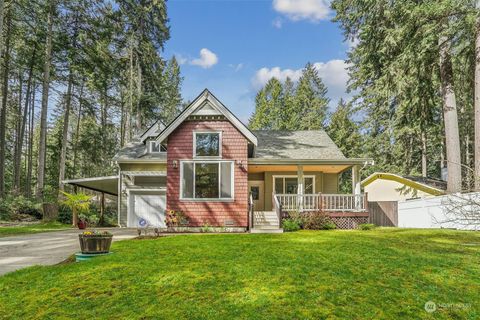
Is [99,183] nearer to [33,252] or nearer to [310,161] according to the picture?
[33,252]

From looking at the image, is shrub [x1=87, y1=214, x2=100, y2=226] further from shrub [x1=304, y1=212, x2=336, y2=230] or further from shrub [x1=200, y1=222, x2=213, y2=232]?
shrub [x1=304, y1=212, x2=336, y2=230]

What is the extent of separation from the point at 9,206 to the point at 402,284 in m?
21.4

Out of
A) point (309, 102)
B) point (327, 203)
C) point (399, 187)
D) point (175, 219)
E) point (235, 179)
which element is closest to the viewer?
point (175, 219)

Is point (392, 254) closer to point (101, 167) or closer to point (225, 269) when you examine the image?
point (225, 269)

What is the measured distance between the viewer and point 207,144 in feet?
45.5

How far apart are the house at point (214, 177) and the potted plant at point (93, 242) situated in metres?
5.93

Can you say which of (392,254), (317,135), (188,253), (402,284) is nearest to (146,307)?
(188,253)

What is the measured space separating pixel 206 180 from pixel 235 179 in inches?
51.6

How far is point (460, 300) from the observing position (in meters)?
4.35

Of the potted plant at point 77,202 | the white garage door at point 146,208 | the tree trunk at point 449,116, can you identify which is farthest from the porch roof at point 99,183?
the tree trunk at point 449,116

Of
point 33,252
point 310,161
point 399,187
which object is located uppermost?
point 310,161

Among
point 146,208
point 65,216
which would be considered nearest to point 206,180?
point 146,208

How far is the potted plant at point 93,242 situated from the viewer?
722 cm

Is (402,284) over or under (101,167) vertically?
under
